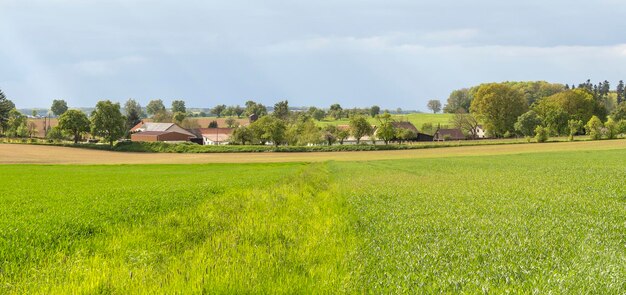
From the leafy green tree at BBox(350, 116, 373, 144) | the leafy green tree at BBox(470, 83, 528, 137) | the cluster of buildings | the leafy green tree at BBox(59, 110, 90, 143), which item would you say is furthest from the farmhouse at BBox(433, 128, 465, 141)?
the leafy green tree at BBox(59, 110, 90, 143)

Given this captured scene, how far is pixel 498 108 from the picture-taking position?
132000mm

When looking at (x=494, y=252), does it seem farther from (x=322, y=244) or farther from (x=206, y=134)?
(x=206, y=134)

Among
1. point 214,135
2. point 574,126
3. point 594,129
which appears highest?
point 574,126

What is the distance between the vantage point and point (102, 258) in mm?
9570

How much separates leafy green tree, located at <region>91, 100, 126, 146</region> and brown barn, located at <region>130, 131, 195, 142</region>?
34.3 meters

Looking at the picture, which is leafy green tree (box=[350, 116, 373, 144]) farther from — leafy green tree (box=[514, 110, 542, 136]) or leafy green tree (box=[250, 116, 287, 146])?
leafy green tree (box=[514, 110, 542, 136])

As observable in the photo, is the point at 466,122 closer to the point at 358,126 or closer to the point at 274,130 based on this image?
the point at 358,126

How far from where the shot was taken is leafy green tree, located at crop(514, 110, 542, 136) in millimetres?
125188

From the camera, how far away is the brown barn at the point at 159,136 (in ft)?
507

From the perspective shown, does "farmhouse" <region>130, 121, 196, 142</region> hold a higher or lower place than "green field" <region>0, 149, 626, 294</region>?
higher

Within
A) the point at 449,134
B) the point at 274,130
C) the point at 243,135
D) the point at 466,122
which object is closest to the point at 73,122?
the point at 243,135

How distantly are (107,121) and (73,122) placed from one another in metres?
13.6

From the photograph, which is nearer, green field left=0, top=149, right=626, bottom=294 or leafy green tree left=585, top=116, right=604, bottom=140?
green field left=0, top=149, right=626, bottom=294

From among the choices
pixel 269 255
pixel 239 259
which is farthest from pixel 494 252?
pixel 239 259
